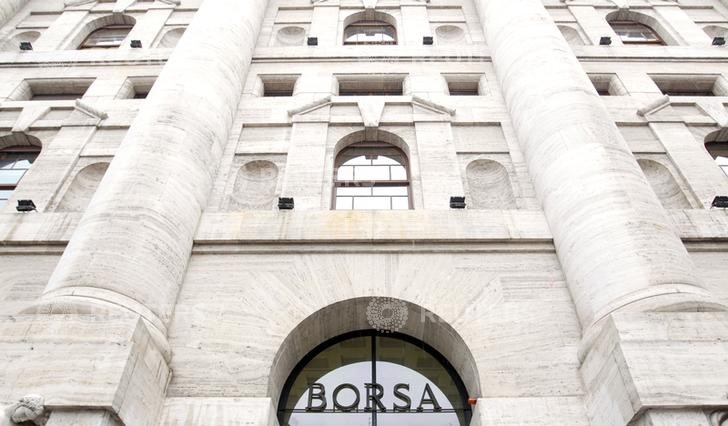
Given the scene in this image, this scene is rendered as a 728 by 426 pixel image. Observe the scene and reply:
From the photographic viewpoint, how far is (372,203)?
44.5 feet

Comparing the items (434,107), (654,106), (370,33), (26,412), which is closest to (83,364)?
(26,412)

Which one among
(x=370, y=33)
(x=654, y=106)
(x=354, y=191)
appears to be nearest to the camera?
(x=354, y=191)

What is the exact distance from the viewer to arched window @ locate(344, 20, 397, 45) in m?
19.7

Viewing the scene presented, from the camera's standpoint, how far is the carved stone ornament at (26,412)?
7.21m

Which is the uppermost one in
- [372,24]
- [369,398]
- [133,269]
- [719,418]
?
[372,24]

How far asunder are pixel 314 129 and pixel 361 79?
3.27 metres

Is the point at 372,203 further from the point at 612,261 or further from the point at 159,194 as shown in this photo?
the point at 612,261

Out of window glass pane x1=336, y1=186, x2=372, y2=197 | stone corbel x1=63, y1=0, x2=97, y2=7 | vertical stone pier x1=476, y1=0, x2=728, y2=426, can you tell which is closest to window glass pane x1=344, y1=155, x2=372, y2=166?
window glass pane x1=336, y1=186, x2=372, y2=197

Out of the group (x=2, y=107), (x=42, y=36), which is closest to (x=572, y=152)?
(x=2, y=107)

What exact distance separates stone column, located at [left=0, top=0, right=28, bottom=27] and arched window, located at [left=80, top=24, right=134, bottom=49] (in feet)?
9.41

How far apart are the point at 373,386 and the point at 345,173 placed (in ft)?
18.7

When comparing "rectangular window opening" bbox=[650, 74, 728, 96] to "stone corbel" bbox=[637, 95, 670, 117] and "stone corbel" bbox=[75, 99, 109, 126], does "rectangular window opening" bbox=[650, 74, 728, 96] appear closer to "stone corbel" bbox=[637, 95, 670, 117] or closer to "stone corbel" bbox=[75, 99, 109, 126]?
"stone corbel" bbox=[637, 95, 670, 117]

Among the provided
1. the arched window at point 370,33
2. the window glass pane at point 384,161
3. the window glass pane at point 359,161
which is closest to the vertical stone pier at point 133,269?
the window glass pane at point 359,161

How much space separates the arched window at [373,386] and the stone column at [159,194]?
2802 millimetres
